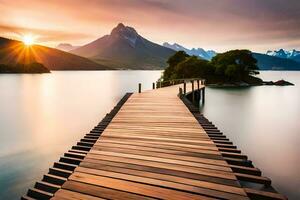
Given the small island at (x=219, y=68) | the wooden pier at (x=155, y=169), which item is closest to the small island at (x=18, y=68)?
the small island at (x=219, y=68)

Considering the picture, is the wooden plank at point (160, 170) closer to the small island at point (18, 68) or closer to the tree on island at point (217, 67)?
the tree on island at point (217, 67)

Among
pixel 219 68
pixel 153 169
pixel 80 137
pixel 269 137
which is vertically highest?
pixel 219 68

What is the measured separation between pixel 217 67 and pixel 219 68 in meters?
0.73

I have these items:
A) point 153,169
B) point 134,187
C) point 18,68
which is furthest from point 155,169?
point 18,68

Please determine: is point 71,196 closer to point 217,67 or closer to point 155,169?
point 155,169

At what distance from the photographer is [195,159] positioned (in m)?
7.18

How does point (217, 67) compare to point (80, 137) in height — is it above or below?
above

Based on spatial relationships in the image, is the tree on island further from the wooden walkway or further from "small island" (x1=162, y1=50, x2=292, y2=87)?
the wooden walkway

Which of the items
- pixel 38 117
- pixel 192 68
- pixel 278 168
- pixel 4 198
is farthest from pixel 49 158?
pixel 192 68

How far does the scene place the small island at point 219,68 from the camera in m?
71.6

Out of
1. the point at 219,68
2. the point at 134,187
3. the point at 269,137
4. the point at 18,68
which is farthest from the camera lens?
the point at 18,68

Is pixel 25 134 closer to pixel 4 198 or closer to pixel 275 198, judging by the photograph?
pixel 4 198

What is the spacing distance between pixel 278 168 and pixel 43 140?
59.3 ft

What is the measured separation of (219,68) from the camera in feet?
261
